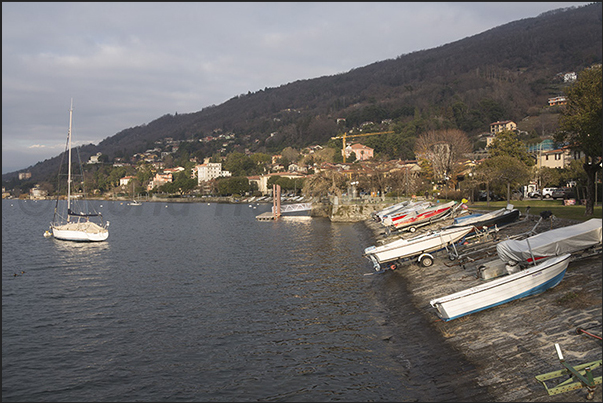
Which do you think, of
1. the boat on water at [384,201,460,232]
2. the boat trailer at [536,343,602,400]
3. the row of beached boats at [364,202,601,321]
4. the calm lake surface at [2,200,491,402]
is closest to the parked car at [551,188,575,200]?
the boat on water at [384,201,460,232]

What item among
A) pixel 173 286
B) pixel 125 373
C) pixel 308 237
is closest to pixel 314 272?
pixel 173 286

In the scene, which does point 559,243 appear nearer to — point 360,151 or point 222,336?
point 222,336

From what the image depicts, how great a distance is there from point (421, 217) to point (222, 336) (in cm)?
2350

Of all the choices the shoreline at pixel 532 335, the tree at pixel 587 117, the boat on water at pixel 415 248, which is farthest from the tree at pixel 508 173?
the shoreline at pixel 532 335

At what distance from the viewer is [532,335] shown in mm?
11555

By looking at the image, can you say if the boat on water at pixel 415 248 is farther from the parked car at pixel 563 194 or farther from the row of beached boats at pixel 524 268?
the parked car at pixel 563 194

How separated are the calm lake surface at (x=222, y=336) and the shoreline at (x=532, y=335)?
1.51 ft

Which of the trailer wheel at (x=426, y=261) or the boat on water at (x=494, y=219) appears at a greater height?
the boat on water at (x=494, y=219)

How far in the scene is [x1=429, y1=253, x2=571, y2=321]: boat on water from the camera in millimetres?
13578

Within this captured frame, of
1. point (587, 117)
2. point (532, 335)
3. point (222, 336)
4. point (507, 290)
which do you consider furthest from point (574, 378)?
point (587, 117)

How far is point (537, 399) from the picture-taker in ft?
29.8

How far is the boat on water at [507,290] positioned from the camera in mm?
13578

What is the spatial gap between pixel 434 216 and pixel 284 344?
2354 cm

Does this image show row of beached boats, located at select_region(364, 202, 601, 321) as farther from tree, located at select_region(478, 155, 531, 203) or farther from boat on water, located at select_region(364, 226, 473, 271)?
tree, located at select_region(478, 155, 531, 203)
